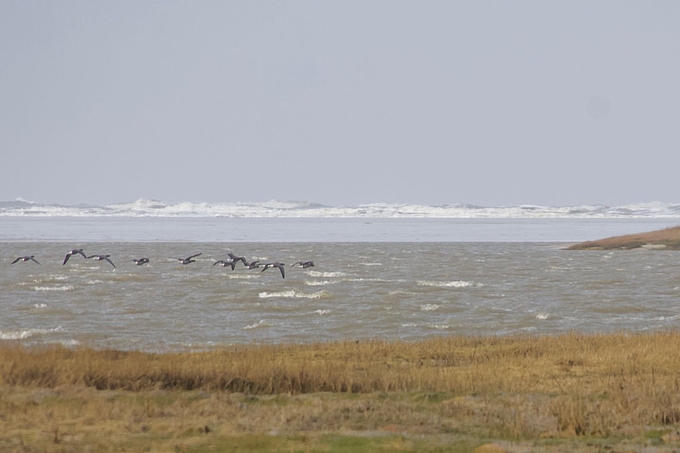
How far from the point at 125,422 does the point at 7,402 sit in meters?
1.94

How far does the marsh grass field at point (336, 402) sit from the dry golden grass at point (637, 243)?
49.6m

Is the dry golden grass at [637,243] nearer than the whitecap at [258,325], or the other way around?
the whitecap at [258,325]

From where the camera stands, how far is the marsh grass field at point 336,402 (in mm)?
10469

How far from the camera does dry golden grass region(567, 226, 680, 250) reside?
67188 millimetres

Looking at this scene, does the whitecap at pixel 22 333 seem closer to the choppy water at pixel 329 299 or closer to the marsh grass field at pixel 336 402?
the choppy water at pixel 329 299

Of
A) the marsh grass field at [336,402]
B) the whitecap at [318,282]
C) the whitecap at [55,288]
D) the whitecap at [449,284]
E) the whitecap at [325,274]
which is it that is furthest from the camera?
the whitecap at [325,274]

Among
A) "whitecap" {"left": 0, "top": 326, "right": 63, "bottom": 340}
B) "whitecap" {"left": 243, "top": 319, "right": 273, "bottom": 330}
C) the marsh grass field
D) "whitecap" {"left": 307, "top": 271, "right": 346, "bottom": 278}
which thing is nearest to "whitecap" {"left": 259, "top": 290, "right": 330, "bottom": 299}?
"whitecap" {"left": 243, "top": 319, "right": 273, "bottom": 330}

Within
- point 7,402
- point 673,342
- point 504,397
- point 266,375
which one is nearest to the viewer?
point 7,402

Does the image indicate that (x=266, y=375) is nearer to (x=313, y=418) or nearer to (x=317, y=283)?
(x=313, y=418)

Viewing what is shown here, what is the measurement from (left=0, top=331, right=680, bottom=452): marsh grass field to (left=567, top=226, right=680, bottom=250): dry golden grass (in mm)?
49639

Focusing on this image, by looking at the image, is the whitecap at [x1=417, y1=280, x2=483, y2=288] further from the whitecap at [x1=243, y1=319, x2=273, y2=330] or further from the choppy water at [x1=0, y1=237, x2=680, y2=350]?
the whitecap at [x1=243, y1=319, x2=273, y2=330]

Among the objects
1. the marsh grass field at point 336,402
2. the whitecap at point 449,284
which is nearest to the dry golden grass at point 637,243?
the whitecap at point 449,284

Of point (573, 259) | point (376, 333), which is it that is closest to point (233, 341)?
point (376, 333)

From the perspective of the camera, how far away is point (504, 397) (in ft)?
44.3
